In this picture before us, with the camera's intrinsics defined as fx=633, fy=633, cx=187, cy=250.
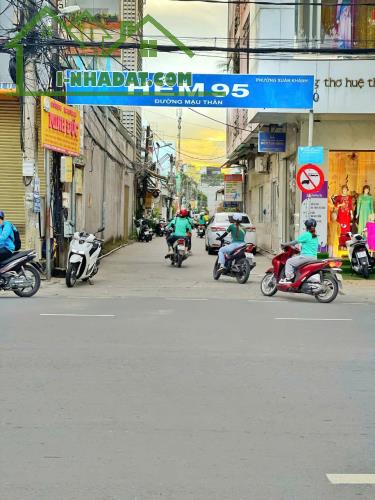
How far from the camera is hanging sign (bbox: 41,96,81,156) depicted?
1400 cm

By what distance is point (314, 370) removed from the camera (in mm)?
6371

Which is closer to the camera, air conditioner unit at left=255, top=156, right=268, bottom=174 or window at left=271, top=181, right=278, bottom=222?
window at left=271, top=181, right=278, bottom=222

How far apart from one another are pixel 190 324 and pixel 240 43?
56.6ft

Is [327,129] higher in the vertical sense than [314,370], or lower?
higher

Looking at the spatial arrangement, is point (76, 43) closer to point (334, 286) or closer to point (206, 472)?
point (334, 286)

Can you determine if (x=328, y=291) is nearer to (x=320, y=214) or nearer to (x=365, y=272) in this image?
(x=365, y=272)

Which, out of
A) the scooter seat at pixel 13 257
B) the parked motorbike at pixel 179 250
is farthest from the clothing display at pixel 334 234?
the scooter seat at pixel 13 257

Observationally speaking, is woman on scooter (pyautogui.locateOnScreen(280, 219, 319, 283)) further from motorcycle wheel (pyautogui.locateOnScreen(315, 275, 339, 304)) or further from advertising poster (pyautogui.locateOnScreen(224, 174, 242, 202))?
advertising poster (pyautogui.locateOnScreen(224, 174, 242, 202))

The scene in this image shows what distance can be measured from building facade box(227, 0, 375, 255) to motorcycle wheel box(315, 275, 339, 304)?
15.1 ft

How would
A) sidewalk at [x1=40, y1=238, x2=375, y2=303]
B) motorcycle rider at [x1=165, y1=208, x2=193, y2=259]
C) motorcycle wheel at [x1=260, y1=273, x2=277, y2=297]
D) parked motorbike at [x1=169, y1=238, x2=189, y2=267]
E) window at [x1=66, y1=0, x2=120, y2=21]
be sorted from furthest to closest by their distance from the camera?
window at [x1=66, y1=0, x2=120, y2=21]
motorcycle rider at [x1=165, y1=208, x2=193, y2=259]
parked motorbike at [x1=169, y1=238, x2=189, y2=267]
sidewalk at [x1=40, y1=238, x2=375, y2=303]
motorcycle wheel at [x1=260, y1=273, x2=277, y2=297]

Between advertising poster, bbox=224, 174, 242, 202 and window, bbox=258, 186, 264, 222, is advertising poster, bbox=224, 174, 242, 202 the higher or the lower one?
the higher one

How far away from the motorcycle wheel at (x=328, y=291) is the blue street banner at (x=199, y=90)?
6.00 m

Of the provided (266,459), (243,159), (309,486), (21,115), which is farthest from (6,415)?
(243,159)

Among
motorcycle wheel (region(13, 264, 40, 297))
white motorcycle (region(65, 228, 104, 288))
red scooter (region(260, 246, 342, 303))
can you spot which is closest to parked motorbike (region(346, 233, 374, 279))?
red scooter (region(260, 246, 342, 303))
